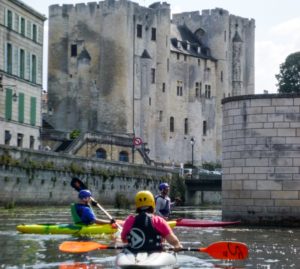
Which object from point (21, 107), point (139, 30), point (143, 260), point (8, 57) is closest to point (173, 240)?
point (143, 260)

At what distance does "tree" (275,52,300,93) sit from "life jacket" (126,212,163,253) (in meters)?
83.1

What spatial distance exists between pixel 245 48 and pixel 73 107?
80.9 ft

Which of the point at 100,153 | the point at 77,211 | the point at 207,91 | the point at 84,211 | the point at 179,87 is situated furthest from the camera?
the point at 207,91

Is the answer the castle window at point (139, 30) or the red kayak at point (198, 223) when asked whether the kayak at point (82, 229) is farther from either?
the castle window at point (139, 30)

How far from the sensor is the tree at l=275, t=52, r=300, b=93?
98.3 meters

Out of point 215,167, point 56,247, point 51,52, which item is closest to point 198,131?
point 215,167

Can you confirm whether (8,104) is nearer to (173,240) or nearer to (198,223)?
(198,223)

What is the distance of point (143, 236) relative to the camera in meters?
15.8

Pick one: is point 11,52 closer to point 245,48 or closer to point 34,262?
point 34,262

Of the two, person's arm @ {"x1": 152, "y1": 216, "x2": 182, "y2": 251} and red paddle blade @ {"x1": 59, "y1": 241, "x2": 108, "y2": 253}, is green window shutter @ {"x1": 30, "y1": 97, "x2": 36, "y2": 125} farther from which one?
person's arm @ {"x1": 152, "y1": 216, "x2": 182, "y2": 251}

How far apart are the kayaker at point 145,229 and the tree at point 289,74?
83081 millimetres

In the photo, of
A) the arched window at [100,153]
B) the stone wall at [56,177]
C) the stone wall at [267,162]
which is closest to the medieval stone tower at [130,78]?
the arched window at [100,153]

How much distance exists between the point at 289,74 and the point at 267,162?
70.8 meters

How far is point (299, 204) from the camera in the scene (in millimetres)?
29453
